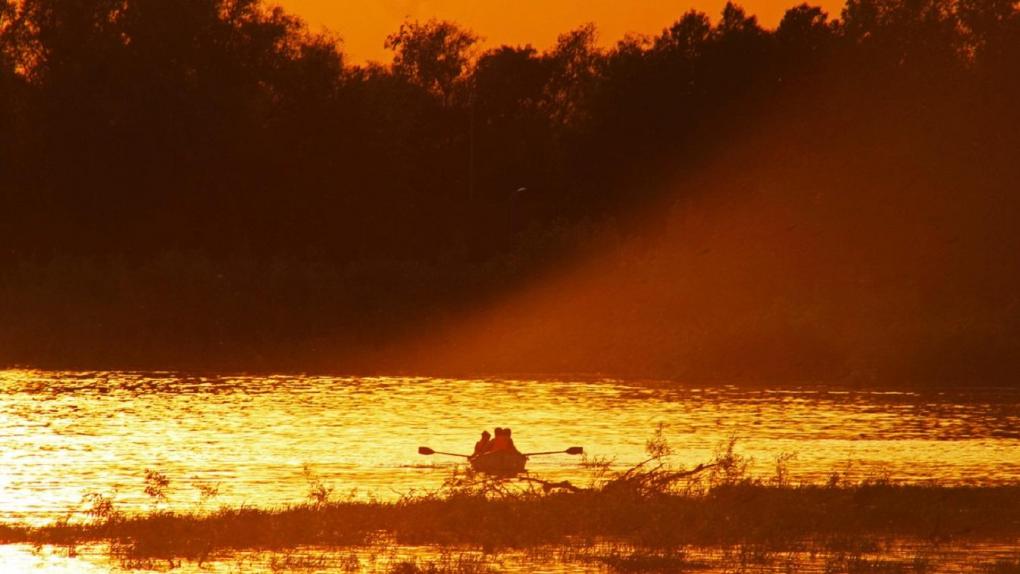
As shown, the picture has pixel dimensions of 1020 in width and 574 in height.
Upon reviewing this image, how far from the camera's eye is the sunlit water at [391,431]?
33.2 metres

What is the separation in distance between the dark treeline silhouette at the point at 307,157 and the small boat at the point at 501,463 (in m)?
34.2

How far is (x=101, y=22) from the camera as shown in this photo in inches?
3238

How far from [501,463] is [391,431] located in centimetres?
1072

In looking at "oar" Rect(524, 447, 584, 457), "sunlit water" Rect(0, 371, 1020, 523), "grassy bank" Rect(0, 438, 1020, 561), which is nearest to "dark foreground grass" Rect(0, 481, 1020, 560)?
"grassy bank" Rect(0, 438, 1020, 561)

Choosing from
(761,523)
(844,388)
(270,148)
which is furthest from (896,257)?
(761,523)

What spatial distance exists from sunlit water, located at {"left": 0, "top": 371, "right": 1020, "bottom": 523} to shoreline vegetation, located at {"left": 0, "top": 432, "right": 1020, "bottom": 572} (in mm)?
3072

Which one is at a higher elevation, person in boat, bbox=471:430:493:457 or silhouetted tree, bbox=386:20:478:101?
silhouetted tree, bbox=386:20:478:101

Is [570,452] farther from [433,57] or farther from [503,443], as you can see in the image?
[433,57]

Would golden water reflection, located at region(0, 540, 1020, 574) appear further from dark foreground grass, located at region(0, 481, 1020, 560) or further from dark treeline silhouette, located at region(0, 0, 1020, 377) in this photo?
dark treeline silhouette, located at region(0, 0, 1020, 377)

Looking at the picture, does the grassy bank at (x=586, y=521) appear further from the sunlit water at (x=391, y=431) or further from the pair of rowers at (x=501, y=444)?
the pair of rowers at (x=501, y=444)

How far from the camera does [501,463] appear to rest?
1284 inches

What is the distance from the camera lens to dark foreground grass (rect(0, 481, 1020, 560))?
24.2 metres

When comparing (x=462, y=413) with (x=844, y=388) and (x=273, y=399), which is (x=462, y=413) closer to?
(x=273, y=399)

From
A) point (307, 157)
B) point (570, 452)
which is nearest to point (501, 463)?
point (570, 452)
